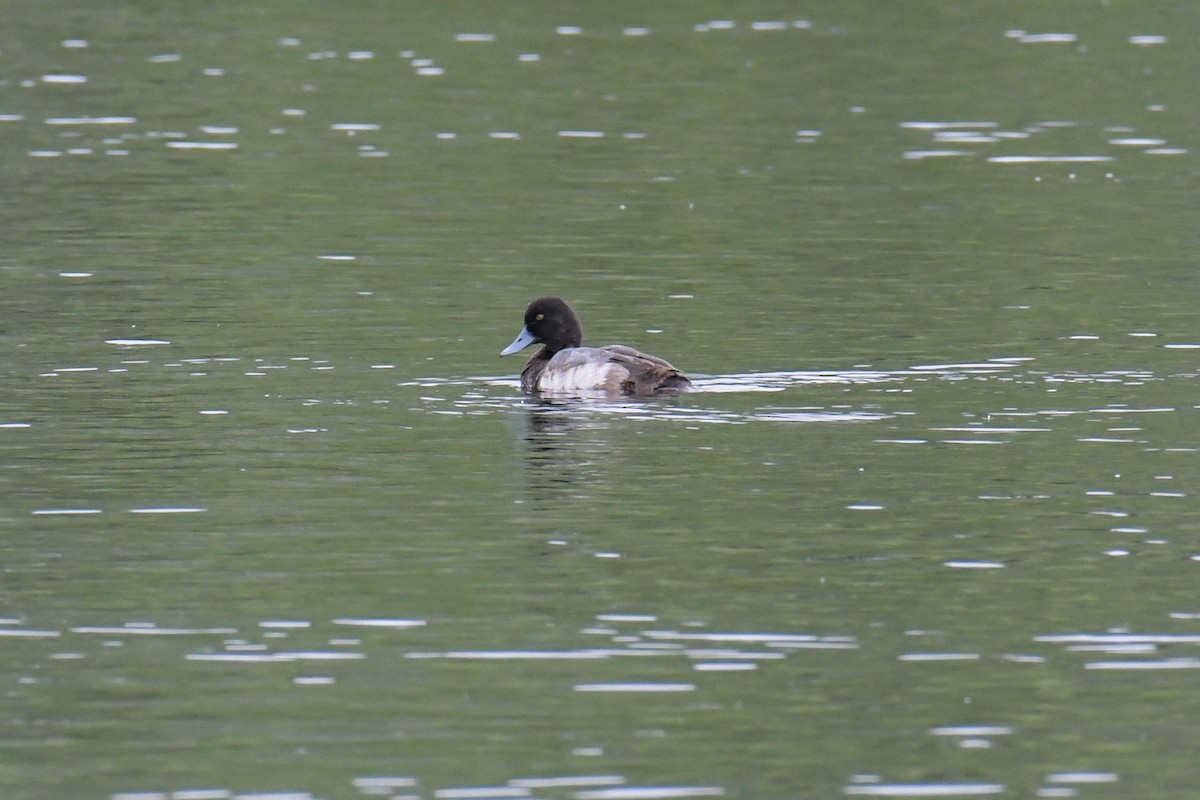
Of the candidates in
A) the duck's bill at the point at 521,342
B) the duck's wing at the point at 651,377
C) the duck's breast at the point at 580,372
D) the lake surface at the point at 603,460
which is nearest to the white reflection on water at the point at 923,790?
the lake surface at the point at 603,460

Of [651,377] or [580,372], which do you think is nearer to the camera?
[651,377]

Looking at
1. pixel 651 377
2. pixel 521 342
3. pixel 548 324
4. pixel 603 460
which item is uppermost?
pixel 548 324

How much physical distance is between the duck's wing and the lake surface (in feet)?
0.91

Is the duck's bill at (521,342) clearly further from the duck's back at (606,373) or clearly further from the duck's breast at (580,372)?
the duck's breast at (580,372)

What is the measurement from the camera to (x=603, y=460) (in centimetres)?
1530

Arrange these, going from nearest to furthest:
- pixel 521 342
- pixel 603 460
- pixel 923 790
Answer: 1. pixel 923 790
2. pixel 603 460
3. pixel 521 342

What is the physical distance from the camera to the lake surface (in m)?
10.1

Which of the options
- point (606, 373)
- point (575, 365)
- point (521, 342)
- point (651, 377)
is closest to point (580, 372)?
point (575, 365)

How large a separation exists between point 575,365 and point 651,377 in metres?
0.85

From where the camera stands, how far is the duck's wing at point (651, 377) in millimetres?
17234

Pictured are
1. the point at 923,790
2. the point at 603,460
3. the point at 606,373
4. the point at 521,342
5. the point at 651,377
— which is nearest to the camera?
the point at 923,790

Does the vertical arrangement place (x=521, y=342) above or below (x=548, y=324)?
below

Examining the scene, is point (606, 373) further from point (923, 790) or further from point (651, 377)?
point (923, 790)

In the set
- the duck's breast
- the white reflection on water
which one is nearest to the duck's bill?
the duck's breast
